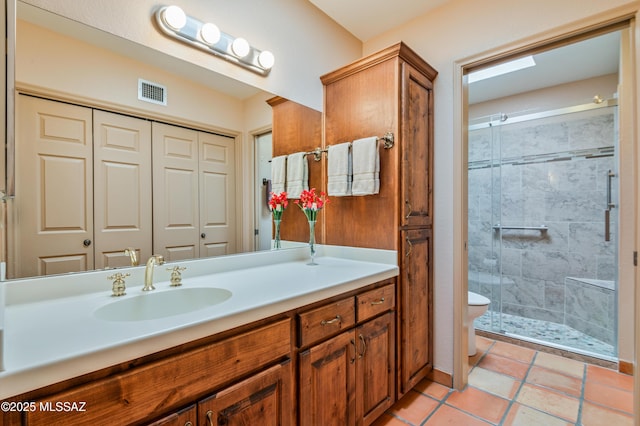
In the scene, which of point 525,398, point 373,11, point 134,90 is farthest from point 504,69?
point 134,90

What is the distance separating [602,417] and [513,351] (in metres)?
0.76

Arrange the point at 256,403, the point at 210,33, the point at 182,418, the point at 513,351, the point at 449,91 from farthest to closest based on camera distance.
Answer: the point at 513,351 → the point at 449,91 → the point at 210,33 → the point at 256,403 → the point at 182,418

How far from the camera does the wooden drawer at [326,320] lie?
112 centimetres

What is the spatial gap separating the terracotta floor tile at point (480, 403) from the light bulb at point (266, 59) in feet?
7.36

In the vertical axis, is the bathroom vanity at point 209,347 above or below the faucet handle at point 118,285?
below

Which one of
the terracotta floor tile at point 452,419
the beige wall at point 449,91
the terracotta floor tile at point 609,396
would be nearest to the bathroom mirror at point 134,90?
the beige wall at point 449,91

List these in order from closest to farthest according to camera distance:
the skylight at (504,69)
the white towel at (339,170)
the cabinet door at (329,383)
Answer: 1. the cabinet door at (329,383)
2. the white towel at (339,170)
3. the skylight at (504,69)

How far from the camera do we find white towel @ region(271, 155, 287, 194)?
184cm

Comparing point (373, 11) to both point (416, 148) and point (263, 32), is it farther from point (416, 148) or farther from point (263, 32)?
point (416, 148)

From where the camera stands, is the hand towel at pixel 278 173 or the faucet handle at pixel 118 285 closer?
the faucet handle at pixel 118 285

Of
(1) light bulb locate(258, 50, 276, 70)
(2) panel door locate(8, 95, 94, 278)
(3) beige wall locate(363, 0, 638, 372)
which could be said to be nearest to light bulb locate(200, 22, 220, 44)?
(1) light bulb locate(258, 50, 276, 70)

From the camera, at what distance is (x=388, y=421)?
1.60 m

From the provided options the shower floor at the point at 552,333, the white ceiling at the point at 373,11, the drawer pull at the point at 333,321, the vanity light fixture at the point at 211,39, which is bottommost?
the shower floor at the point at 552,333

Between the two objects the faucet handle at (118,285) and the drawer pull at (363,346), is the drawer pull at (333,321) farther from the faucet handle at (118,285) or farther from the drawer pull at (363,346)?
the faucet handle at (118,285)
